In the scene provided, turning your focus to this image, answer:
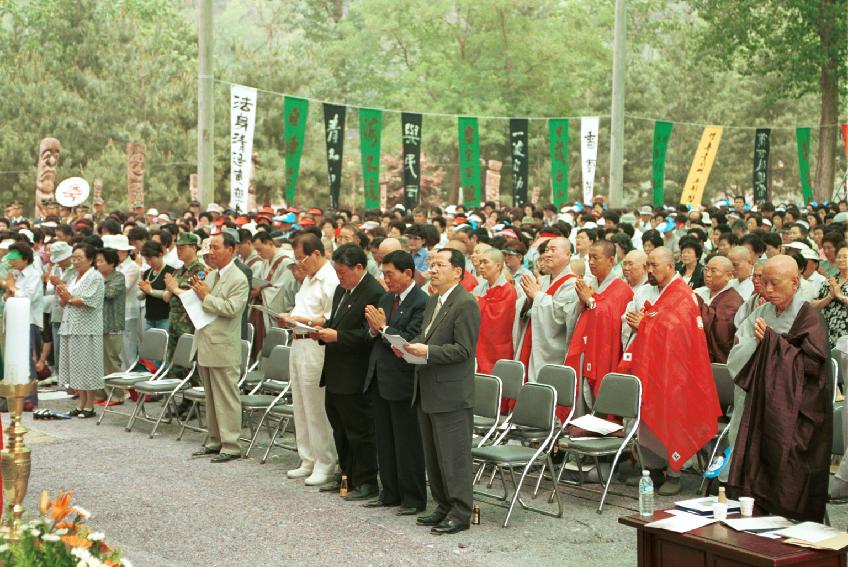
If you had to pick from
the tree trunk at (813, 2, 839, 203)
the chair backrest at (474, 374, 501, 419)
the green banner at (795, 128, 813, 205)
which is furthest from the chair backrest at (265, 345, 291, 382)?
the tree trunk at (813, 2, 839, 203)

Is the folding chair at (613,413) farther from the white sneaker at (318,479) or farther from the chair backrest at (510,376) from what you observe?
the white sneaker at (318,479)

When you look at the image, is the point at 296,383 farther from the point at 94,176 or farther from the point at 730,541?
the point at 94,176

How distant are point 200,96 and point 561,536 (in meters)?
14.3

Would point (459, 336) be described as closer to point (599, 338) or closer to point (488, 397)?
point (488, 397)

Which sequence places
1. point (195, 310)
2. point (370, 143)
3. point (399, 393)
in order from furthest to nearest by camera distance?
1. point (370, 143)
2. point (195, 310)
3. point (399, 393)

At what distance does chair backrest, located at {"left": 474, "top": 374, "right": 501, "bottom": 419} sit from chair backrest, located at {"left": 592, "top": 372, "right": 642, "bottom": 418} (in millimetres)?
723

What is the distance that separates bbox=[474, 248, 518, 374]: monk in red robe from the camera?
963 cm

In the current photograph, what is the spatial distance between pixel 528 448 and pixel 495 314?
2.49m

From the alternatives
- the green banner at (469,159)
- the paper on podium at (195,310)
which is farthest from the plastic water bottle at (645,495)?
the green banner at (469,159)

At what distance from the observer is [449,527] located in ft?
23.0

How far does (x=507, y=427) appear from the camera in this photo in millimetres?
8023

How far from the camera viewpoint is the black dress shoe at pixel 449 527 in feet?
22.9

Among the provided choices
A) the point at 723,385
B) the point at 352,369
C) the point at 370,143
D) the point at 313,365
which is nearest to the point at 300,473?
the point at 313,365

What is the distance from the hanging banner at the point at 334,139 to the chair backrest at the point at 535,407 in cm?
1419
